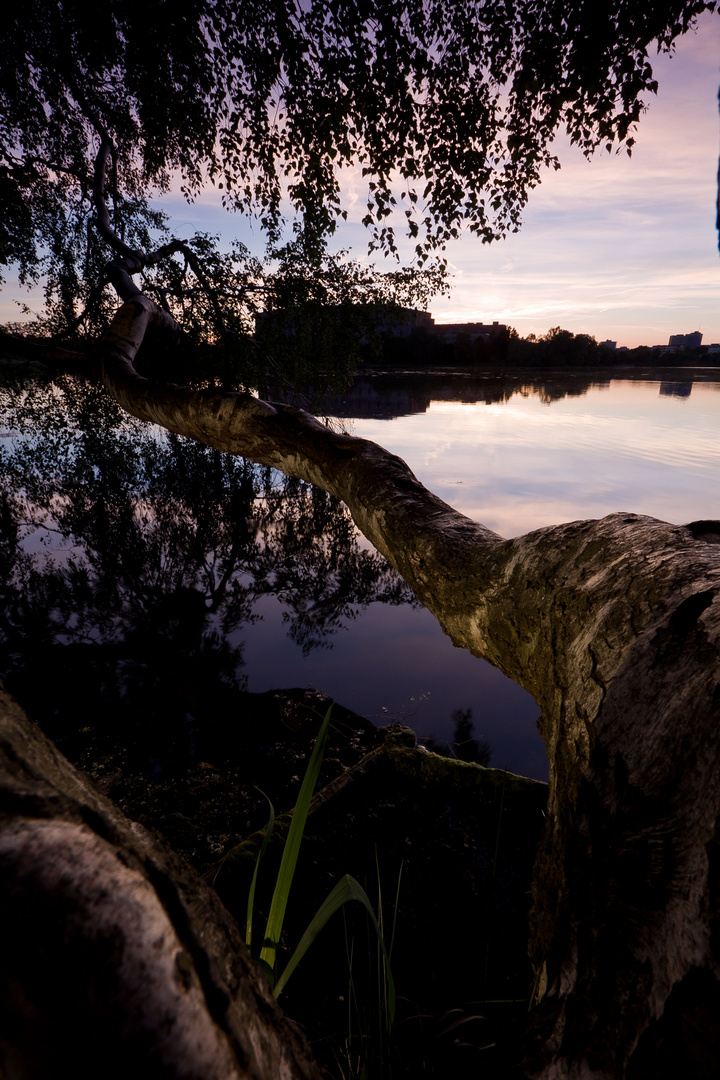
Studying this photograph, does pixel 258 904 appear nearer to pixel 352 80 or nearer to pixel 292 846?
pixel 292 846

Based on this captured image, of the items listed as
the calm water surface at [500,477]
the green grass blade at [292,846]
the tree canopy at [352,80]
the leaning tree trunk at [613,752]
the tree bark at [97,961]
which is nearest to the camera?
the tree bark at [97,961]

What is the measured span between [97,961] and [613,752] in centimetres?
79

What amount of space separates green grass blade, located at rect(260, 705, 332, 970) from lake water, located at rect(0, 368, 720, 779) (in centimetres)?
424

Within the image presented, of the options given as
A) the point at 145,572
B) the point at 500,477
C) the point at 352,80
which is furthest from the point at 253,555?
the point at 500,477

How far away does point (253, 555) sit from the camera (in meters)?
9.58

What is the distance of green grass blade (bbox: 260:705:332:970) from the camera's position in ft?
2.68

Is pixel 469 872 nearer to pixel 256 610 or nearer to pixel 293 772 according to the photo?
pixel 293 772

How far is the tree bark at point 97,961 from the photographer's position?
1.01ft

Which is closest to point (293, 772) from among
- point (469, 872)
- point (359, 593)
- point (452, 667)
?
point (469, 872)

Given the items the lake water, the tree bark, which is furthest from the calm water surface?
the tree bark

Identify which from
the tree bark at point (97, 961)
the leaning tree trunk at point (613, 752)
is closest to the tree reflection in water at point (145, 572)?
the leaning tree trunk at point (613, 752)

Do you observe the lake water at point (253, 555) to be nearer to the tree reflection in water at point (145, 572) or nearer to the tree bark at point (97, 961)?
the tree reflection in water at point (145, 572)

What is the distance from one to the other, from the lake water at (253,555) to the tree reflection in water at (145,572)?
1.7 inches

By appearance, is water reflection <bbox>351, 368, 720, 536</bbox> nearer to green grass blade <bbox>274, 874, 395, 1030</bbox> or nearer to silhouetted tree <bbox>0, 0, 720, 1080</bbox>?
silhouetted tree <bbox>0, 0, 720, 1080</bbox>
